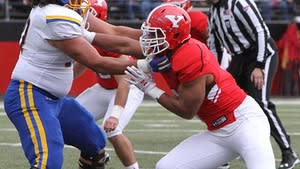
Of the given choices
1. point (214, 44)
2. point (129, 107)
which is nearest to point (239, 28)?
point (214, 44)

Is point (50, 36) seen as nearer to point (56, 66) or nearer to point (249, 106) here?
point (56, 66)

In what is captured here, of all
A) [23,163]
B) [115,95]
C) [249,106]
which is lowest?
[23,163]

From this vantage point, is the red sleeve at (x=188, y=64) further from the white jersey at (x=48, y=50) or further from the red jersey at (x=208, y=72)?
the white jersey at (x=48, y=50)

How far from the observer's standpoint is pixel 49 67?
571 centimetres

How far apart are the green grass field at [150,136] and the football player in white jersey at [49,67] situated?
1968mm

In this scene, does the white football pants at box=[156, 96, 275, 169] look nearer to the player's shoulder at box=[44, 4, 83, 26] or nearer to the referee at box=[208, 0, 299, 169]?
the player's shoulder at box=[44, 4, 83, 26]

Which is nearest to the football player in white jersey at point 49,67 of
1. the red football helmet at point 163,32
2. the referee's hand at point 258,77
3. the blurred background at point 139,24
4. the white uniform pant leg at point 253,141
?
the red football helmet at point 163,32

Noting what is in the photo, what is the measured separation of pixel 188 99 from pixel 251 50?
244 cm

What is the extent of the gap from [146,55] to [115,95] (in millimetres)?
1736

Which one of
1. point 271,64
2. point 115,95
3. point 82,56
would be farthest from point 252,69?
point 82,56

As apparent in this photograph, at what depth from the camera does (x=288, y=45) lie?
15.1 metres

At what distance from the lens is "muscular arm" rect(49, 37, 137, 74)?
549 centimetres

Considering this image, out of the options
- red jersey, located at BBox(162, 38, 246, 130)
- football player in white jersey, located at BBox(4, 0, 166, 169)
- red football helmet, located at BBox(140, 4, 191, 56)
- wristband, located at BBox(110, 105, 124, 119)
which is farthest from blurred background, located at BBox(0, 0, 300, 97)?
red football helmet, located at BBox(140, 4, 191, 56)

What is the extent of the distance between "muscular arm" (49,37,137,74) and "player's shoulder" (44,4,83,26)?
0.12 metres
